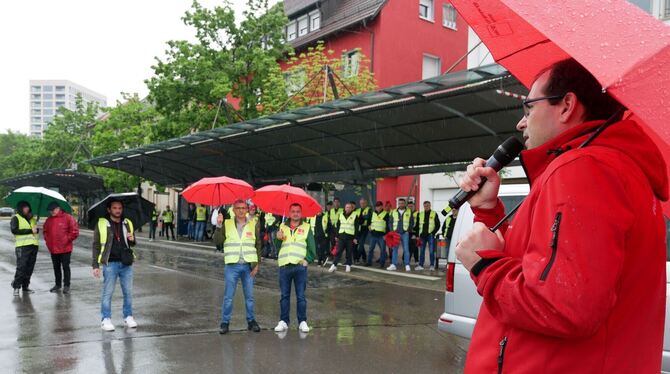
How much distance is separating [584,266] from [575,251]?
0.04m

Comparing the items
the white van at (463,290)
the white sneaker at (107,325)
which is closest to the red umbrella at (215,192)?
the white sneaker at (107,325)

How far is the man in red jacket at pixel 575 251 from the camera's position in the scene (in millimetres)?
1369

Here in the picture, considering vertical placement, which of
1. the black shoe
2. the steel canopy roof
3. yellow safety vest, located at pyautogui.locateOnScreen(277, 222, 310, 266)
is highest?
the steel canopy roof

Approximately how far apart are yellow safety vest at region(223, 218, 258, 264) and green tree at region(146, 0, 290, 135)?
17.0m

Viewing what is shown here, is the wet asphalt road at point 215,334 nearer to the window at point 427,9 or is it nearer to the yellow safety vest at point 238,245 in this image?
the yellow safety vest at point 238,245

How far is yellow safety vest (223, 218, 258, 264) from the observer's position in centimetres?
757

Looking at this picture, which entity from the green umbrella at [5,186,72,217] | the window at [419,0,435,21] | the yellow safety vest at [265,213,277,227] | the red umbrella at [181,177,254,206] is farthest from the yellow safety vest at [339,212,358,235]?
the window at [419,0,435,21]

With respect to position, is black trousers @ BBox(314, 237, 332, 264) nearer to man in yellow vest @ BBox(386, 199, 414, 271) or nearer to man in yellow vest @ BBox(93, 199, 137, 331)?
man in yellow vest @ BBox(386, 199, 414, 271)

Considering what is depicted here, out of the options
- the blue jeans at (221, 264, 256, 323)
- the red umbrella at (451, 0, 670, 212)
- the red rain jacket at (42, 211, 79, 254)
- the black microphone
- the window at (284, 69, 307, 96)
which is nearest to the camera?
the red umbrella at (451, 0, 670, 212)

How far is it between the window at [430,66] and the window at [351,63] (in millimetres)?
4100

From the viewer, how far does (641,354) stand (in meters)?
1.51

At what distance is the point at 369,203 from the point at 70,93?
681 feet

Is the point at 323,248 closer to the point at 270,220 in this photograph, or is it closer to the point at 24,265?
the point at 270,220

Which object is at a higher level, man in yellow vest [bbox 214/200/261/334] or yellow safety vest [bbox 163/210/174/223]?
yellow safety vest [bbox 163/210/174/223]
